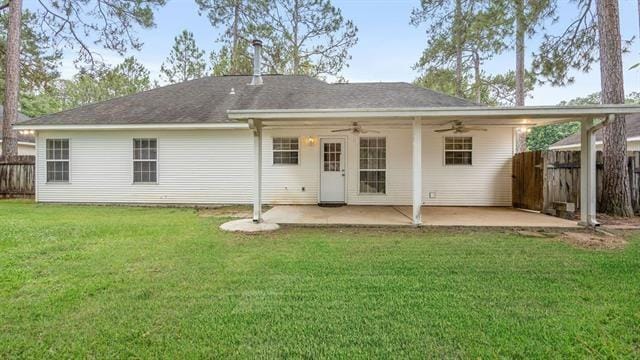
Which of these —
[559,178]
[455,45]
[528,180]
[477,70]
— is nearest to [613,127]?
[559,178]

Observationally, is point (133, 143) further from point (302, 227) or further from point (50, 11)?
point (50, 11)

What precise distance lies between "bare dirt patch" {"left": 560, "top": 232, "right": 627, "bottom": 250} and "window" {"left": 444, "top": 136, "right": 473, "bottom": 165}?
4194 mm

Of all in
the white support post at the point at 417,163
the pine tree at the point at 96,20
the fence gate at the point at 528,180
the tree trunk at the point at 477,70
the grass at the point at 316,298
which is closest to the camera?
the grass at the point at 316,298

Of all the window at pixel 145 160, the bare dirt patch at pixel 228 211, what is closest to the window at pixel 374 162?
the bare dirt patch at pixel 228 211

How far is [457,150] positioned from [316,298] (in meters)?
8.10

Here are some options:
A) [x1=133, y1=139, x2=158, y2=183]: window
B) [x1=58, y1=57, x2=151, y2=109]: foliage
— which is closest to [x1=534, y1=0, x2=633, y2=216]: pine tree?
[x1=133, y1=139, x2=158, y2=183]: window

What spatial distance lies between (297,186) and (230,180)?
2042mm

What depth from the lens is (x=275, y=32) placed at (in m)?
18.4

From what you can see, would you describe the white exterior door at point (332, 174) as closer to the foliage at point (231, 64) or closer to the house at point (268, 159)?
the house at point (268, 159)

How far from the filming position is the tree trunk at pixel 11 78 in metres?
11.7

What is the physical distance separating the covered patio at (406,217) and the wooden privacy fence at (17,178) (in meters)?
9.31

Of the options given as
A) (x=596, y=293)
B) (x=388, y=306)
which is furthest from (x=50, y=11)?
(x=596, y=293)

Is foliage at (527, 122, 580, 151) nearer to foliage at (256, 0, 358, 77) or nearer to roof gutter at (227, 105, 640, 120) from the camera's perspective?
A: foliage at (256, 0, 358, 77)

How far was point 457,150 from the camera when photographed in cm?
986
